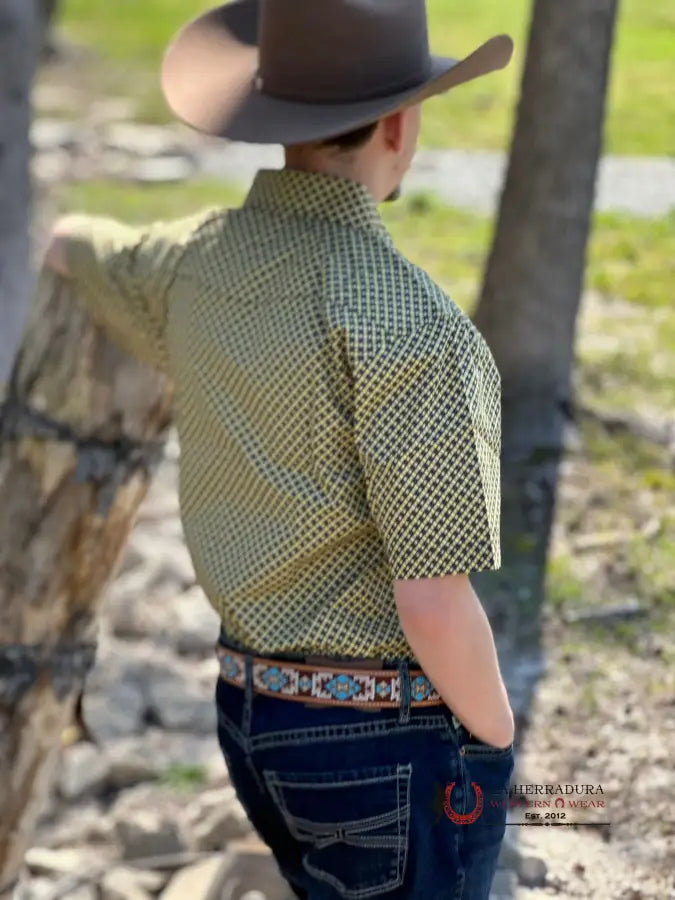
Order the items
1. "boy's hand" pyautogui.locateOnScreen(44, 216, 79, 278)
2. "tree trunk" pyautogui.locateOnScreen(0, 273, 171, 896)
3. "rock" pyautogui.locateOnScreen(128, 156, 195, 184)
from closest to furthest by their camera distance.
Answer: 1. "boy's hand" pyautogui.locateOnScreen(44, 216, 79, 278)
2. "tree trunk" pyautogui.locateOnScreen(0, 273, 171, 896)
3. "rock" pyautogui.locateOnScreen(128, 156, 195, 184)

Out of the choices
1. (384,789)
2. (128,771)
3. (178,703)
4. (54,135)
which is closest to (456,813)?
(384,789)

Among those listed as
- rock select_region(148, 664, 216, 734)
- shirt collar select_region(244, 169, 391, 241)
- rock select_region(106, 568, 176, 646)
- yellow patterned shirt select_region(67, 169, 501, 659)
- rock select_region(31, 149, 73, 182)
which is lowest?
rock select_region(148, 664, 216, 734)

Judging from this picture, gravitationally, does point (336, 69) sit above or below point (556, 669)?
above

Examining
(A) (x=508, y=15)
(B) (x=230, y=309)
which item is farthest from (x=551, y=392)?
(A) (x=508, y=15)

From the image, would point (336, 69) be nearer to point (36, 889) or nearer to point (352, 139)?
point (352, 139)

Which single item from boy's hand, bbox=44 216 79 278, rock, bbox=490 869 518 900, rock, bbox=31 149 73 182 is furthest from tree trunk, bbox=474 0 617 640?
rock, bbox=31 149 73 182

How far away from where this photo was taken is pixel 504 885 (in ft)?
10.1

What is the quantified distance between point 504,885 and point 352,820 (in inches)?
45.3

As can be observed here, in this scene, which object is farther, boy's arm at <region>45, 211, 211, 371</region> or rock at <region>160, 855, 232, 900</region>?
rock at <region>160, 855, 232, 900</region>

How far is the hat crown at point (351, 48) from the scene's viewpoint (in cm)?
207

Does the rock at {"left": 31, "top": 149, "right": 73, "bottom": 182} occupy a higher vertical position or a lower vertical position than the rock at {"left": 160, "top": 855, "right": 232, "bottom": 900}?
higher

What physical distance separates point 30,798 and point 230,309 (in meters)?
1.34

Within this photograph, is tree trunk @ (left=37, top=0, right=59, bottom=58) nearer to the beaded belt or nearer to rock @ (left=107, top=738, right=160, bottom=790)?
rock @ (left=107, top=738, right=160, bottom=790)

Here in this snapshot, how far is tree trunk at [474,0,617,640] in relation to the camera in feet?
17.0
